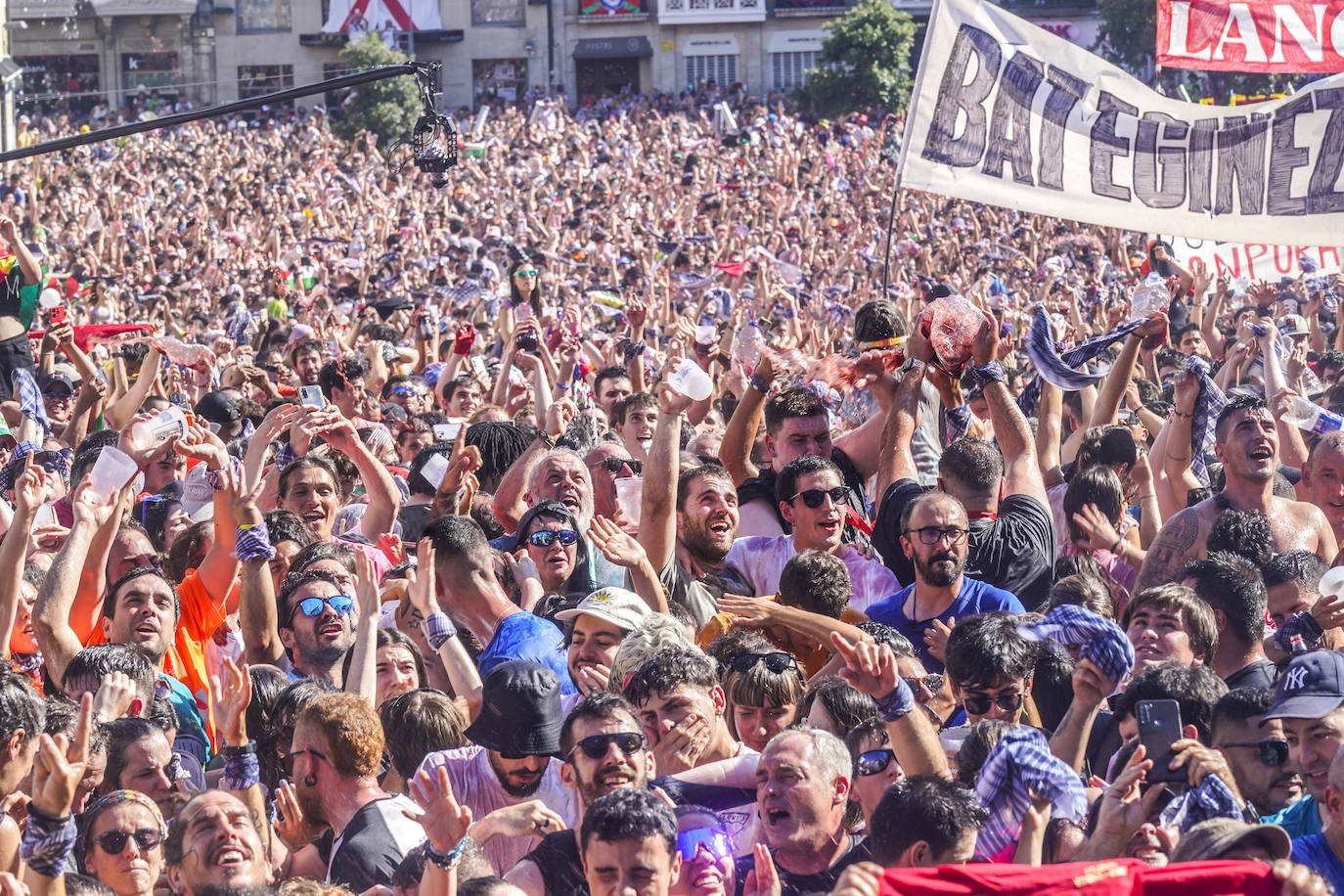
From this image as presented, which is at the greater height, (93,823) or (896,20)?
(896,20)

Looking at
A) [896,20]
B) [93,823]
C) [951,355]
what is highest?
[896,20]

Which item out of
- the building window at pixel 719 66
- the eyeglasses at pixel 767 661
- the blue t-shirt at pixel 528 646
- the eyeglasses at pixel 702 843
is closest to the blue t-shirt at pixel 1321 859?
the eyeglasses at pixel 702 843

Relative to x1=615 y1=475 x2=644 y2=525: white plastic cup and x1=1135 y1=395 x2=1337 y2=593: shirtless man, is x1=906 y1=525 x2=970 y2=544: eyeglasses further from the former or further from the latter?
x1=615 y1=475 x2=644 y2=525: white plastic cup

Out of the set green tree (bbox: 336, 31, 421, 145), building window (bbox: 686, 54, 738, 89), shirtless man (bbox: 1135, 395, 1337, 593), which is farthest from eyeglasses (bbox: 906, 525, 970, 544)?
building window (bbox: 686, 54, 738, 89)

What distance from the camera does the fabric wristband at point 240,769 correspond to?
14.5 ft

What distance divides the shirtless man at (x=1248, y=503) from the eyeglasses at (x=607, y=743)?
8.13 ft

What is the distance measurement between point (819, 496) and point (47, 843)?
8.73ft

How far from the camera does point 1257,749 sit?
162 inches

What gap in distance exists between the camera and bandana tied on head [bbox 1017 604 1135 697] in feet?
13.9

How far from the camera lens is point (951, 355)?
6.28 meters

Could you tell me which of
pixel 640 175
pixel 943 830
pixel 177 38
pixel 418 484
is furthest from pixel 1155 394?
pixel 177 38

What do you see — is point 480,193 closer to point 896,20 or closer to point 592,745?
point 896,20

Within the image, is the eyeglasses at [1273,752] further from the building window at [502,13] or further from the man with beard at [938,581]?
the building window at [502,13]

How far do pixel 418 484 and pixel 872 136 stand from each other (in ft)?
101
